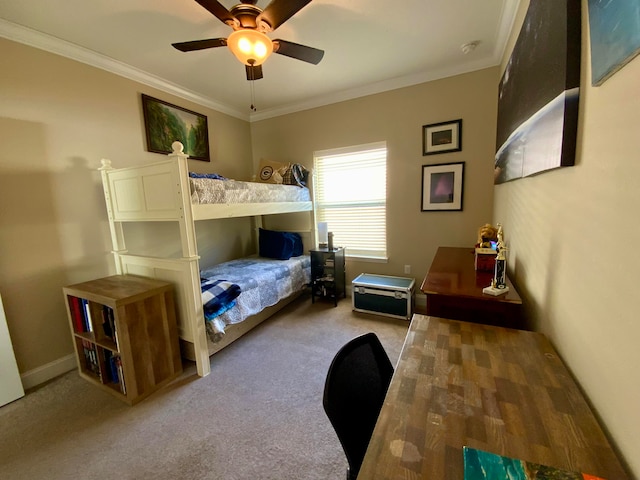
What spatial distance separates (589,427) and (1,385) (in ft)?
10.4

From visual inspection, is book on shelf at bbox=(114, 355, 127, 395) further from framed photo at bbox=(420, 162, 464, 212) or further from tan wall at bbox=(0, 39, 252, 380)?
framed photo at bbox=(420, 162, 464, 212)

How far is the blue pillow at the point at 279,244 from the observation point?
356cm

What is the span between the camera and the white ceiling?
5.99 feet

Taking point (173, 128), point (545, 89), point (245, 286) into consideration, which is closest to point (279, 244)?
point (245, 286)

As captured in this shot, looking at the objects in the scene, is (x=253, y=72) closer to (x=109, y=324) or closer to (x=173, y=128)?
(x=173, y=128)

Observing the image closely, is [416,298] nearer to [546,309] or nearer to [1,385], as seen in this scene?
[546,309]

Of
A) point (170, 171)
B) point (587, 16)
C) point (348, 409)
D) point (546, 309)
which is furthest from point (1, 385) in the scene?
point (587, 16)

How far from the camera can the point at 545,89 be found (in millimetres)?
1137

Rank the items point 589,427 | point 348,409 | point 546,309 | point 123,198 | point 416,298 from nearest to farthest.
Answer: point 589,427 → point 348,409 → point 546,309 → point 123,198 → point 416,298

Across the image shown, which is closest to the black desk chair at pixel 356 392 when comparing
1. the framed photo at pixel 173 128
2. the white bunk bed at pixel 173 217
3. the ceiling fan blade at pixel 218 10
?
the white bunk bed at pixel 173 217

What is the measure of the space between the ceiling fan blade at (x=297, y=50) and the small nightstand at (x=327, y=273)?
205 centimetres

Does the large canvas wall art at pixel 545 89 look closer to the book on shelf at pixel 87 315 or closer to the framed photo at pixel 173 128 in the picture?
the book on shelf at pixel 87 315

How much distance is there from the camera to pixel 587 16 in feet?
2.80

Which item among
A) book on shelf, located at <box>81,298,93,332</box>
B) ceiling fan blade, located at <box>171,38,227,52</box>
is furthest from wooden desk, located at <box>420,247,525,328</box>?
book on shelf, located at <box>81,298,93,332</box>
